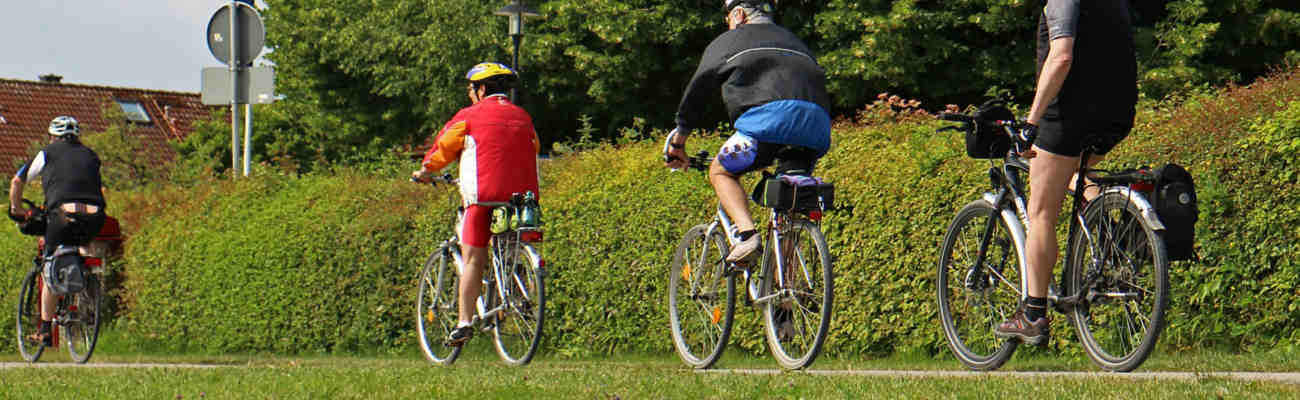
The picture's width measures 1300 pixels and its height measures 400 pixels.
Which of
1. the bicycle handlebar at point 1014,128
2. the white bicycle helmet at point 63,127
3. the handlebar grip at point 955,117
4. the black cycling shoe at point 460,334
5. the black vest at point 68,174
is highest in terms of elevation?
the white bicycle helmet at point 63,127

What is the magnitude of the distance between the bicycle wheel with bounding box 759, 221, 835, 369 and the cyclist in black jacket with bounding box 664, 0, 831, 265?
15cm

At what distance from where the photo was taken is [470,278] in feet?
27.2

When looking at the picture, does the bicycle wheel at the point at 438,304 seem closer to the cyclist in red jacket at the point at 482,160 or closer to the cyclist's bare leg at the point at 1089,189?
the cyclist in red jacket at the point at 482,160

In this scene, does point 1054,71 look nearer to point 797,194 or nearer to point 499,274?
point 797,194

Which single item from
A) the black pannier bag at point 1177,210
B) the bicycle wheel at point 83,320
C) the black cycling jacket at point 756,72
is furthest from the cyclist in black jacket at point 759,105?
the bicycle wheel at point 83,320

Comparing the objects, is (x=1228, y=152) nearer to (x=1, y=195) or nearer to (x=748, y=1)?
(x=748, y=1)

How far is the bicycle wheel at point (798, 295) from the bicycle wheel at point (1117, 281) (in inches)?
38.4

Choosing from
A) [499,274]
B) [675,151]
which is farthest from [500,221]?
[675,151]

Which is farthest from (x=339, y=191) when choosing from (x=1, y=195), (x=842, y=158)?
(x=1, y=195)

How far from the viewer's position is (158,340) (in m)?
13.8

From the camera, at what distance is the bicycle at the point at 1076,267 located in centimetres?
523

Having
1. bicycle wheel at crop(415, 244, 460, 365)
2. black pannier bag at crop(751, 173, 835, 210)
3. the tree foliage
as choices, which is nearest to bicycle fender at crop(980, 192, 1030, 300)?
black pannier bag at crop(751, 173, 835, 210)

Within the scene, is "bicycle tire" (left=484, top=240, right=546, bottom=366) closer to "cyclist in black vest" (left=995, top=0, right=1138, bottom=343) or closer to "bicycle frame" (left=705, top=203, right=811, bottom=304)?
"bicycle frame" (left=705, top=203, right=811, bottom=304)

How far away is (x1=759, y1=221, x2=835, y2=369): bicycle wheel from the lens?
6023 mm
